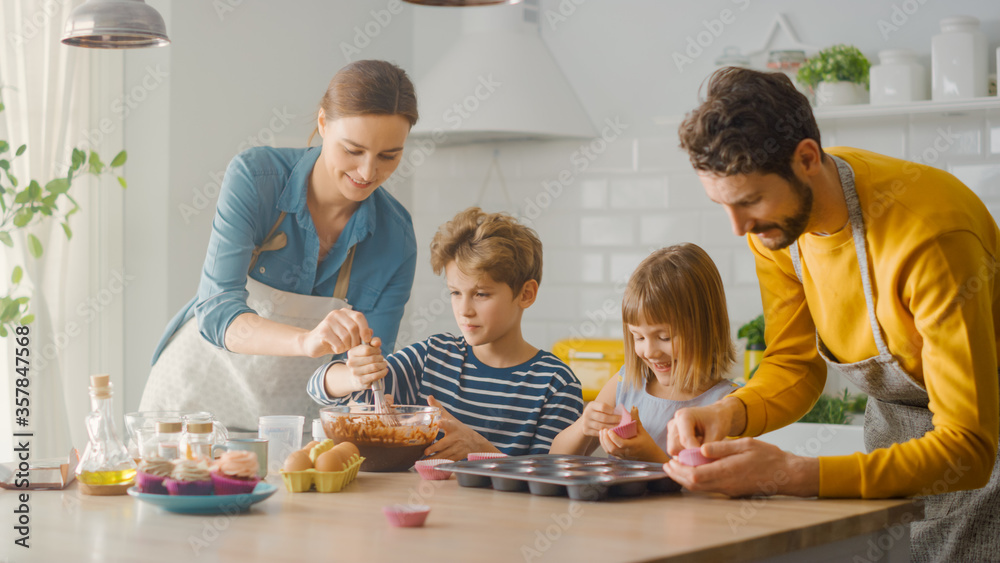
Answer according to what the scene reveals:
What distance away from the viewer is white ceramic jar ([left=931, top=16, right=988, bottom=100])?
10.1 feet

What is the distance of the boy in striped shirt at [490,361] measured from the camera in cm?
202

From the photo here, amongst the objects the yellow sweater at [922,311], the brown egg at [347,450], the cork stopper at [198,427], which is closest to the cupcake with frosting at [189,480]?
the cork stopper at [198,427]

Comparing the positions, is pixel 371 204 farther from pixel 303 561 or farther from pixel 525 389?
pixel 303 561

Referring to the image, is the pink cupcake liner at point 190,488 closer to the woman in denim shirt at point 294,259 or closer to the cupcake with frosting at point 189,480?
the cupcake with frosting at point 189,480

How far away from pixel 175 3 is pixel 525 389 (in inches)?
77.1

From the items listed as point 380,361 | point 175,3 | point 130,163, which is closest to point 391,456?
point 380,361

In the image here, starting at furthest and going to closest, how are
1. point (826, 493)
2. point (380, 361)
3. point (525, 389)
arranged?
point (525, 389), point (380, 361), point (826, 493)

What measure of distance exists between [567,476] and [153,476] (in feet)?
1.82

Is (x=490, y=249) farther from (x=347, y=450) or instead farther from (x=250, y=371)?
(x=347, y=450)

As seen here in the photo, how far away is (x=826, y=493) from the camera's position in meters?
1.30

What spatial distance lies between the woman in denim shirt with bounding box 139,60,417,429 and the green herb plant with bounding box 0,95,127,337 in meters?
0.60

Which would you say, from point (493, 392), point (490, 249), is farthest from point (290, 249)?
point (493, 392)

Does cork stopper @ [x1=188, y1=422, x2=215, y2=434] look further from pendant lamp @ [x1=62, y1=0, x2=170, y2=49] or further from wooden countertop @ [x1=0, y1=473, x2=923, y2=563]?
pendant lamp @ [x1=62, y1=0, x2=170, y2=49]

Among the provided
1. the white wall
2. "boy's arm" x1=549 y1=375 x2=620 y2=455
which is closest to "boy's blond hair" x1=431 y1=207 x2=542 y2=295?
"boy's arm" x1=549 y1=375 x2=620 y2=455
